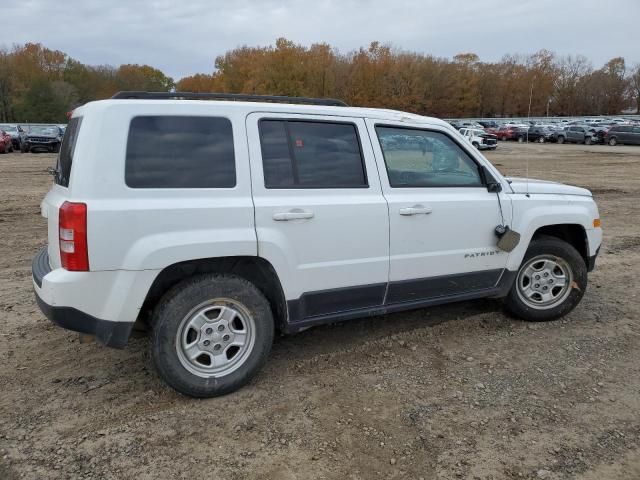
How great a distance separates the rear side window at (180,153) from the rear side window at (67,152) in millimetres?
403

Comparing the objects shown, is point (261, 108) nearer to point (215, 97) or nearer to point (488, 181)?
point (215, 97)

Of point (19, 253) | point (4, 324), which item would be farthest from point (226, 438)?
point (19, 253)

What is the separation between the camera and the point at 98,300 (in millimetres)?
3100

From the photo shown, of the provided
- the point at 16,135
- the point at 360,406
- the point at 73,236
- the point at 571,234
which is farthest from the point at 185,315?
the point at 16,135

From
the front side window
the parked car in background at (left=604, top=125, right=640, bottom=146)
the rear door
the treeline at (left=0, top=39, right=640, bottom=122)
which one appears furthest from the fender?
the treeline at (left=0, top=39, right=640, bottom=122)

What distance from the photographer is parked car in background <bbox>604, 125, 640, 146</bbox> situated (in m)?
39.6

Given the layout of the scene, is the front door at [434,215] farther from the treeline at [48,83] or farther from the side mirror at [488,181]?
the treeline at [48,83]

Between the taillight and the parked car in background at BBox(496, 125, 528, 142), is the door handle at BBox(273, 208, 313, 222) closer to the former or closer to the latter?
the taillight

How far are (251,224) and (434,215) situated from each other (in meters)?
1.46

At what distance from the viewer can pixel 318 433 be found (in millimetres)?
3143

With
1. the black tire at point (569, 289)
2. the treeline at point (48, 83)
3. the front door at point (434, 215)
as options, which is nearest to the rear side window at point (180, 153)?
the front door at point (434, 215)

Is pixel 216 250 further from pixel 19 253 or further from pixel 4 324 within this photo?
pixel 19 253

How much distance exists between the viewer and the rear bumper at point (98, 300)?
10.0 feet

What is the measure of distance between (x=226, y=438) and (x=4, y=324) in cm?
280
